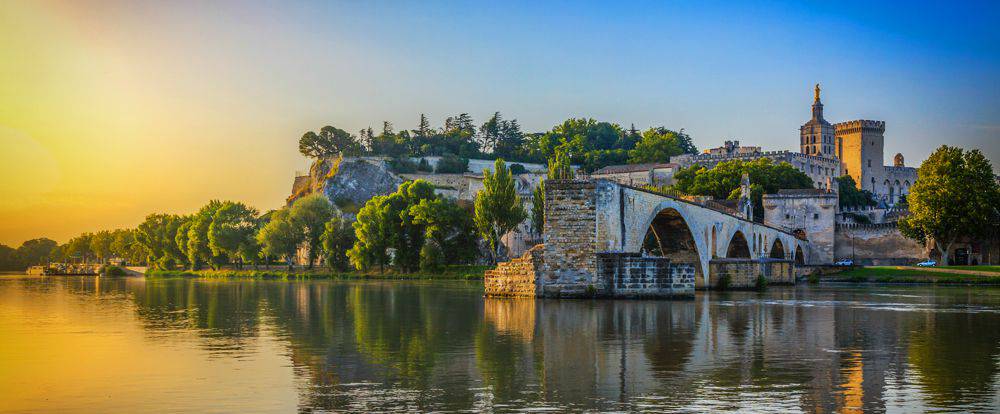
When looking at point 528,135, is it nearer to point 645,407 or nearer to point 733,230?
point 733,230

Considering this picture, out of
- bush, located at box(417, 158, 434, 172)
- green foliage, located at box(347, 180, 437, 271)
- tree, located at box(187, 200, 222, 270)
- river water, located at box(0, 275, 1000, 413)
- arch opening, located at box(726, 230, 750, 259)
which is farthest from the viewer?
bush, located at box(417, 158, 434, 172)

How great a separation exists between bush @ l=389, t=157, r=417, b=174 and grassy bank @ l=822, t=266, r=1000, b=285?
66.0 metres

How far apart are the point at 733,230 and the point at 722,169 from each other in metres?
41.4

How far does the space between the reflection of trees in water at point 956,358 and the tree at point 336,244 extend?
54.9 m

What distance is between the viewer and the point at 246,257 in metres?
85.4

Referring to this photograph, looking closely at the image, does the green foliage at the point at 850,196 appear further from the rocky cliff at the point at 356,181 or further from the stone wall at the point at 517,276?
the stone wall at the point at 517,276

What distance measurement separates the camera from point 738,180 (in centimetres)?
9619

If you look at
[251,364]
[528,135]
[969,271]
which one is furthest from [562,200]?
[528,135]

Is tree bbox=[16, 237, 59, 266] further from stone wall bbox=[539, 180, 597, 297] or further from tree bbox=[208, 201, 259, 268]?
stone wall bbox=[539, 180, 597, 297]

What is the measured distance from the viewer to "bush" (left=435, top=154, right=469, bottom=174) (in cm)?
12575

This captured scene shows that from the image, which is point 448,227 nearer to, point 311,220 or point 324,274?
point 324,274

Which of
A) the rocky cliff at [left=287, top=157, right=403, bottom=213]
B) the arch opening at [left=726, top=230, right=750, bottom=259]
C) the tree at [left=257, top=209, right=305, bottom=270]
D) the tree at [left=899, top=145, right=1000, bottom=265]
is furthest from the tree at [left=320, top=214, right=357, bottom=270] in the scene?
the tree at [left=899, top=145, right=1000, bottom=265]

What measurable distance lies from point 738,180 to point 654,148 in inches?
1340

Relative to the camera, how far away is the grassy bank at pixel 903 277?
61438 mm
